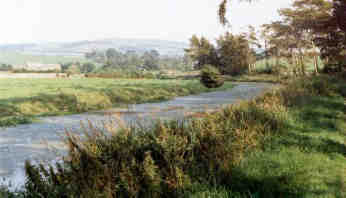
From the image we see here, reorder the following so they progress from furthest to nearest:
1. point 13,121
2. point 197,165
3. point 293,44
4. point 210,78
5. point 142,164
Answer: point 293,44, point 210,78, point 13,121, point 197,165, point 142,164

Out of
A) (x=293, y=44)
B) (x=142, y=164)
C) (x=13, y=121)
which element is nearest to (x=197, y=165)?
(x=142, y=164)

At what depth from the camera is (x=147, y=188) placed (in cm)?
506

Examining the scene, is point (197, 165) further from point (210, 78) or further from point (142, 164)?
point (210, 78)

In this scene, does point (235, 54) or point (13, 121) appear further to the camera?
point (235, 54)

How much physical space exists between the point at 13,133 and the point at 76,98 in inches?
454

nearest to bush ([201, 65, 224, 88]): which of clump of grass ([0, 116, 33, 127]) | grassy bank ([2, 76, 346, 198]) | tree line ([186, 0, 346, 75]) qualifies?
tree line ([186, 0, 346, 75])

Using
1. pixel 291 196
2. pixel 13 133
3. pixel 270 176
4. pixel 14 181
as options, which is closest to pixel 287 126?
pixel 270 176

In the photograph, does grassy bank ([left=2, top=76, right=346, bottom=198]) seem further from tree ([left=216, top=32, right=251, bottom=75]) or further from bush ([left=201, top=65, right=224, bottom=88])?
tree ([left=216, top=32, right=251, bottom=75])

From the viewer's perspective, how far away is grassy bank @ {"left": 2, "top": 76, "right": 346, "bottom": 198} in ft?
16.0

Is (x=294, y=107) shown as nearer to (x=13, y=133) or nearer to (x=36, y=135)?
(x=36, y=135)

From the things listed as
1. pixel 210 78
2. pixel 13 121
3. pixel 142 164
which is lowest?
pixel 13 121

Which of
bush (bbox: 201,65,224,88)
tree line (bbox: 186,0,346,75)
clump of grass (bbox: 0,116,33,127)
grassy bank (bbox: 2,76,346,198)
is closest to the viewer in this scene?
grassy bank (bbox: 2,76,346,198)

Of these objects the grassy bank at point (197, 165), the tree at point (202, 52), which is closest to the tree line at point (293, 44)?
the tree at point (202, 52)

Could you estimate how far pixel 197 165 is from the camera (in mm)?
5918
